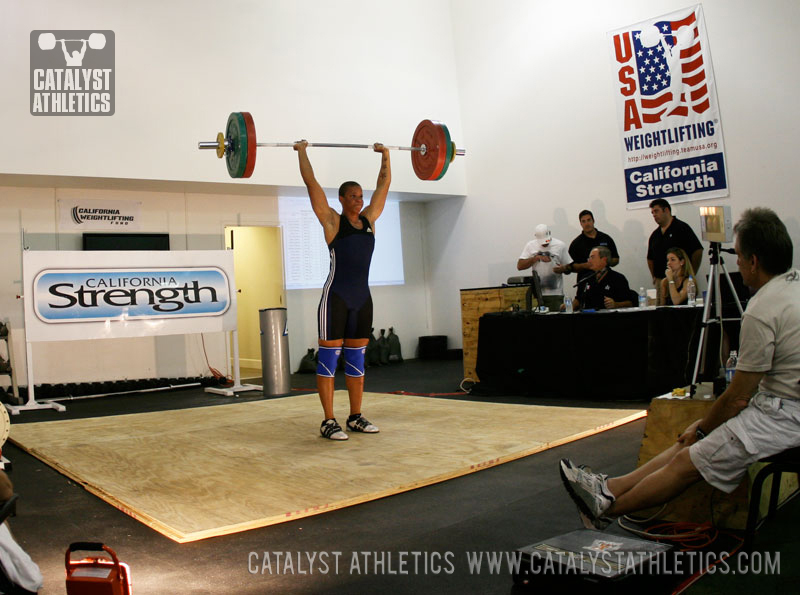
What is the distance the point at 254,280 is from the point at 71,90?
3.76 metres

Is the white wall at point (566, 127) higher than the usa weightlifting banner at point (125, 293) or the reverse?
higher

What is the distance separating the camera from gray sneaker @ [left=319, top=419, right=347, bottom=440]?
4.30 m

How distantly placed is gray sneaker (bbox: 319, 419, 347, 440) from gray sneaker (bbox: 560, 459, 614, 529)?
2098mm

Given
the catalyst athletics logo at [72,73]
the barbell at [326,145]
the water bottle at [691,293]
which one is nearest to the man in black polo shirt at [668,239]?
the water bottle at [691,293]

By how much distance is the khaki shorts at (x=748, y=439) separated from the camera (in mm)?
2148

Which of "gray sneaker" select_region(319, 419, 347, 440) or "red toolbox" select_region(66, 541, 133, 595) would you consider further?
"gray sneaker" select_region(319, 419, 347, 440)

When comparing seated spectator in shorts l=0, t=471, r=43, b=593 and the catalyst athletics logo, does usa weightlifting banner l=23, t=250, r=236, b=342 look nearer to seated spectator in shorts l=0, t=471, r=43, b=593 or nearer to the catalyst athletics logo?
the catalyst athletics logo

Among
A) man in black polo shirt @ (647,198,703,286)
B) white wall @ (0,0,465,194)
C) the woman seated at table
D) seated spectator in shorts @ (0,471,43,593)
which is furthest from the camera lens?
white wall @ (0,0,465,194)

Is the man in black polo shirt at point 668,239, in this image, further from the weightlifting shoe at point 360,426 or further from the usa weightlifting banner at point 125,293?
the usa weightlifting banner at point 125,293

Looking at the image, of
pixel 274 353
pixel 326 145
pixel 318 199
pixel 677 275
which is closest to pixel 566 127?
pixel 677 275

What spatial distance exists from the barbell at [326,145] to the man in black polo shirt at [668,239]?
252 centimetres

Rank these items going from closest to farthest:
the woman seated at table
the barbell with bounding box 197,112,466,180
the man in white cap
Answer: the barbell with bounding box 197,112,466,180 → the woman seated at table → the man in white cap

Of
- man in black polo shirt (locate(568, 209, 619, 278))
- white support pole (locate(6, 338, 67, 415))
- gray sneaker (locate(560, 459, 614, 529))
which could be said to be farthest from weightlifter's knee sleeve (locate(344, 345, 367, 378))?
man in black polo shirt (locate(568, 209, 619, 278))

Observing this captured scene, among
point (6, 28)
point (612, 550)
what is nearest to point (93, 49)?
point (6, 28)
